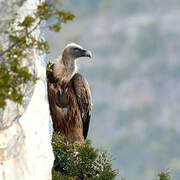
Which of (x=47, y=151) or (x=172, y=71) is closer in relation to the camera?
(x=47, y=151)

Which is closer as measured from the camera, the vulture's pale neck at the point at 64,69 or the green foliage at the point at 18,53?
the green foliage at the point at 18,53

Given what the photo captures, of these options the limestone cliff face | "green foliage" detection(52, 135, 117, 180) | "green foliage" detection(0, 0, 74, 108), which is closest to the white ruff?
"green foliage" detection(52, 135, 117, 180)

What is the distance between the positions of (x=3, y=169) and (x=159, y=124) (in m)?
154

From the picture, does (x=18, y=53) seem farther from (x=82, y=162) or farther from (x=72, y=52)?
(x=72, y=52)

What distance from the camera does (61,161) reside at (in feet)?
39.1

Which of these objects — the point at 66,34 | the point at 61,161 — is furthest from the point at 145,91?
the point at 61,161

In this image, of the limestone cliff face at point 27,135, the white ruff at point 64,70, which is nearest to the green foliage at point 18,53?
the limestone cliff face at point 27,135

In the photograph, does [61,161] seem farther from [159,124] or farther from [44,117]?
[159,124]

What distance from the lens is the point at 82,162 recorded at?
11.7 metres

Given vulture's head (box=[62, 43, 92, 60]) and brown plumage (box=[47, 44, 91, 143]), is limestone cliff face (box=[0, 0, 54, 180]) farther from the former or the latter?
vulture's head (box=[62, 43, 92, 60])

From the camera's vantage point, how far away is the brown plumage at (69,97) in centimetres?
1297

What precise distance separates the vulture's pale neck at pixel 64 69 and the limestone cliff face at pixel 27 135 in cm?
332

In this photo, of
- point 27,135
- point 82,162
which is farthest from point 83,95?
point 27,135

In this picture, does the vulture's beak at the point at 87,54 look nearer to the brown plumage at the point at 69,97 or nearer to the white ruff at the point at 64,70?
the brown plumage at the point at 69,97
